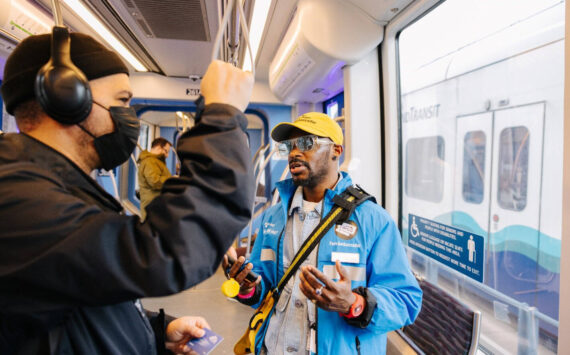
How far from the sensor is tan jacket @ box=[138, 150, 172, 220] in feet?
17.2

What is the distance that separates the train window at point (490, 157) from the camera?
195 centimetres

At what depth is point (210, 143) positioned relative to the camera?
24.5 inches

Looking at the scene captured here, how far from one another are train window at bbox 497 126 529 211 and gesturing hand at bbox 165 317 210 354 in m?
2.64

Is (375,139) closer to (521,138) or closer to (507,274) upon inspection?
(521,138)

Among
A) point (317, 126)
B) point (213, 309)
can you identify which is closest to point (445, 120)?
point (317, 126)

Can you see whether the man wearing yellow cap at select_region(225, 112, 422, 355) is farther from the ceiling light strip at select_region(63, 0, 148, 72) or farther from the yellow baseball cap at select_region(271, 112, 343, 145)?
the ceiling light strip at select_region(63, 0, 148, 72)

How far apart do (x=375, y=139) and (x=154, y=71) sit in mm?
3957

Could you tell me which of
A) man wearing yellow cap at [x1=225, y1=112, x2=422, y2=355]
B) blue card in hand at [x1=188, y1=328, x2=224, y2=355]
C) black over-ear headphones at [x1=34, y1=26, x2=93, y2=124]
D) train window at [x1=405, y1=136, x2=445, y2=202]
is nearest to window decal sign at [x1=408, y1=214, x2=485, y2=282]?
train window at [x1=405, y1=136, x2=445, y2=202]

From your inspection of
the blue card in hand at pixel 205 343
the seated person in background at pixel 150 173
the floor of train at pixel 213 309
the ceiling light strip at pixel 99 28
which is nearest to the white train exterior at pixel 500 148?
the blue card in hand at pixel 205 343

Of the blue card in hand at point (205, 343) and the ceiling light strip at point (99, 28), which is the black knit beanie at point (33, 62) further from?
the ceiling light strip at point (99, 28)

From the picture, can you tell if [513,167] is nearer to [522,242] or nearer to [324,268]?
[522,242]

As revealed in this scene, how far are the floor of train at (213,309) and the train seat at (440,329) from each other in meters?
1.89

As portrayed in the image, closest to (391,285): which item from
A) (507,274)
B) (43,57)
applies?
(43,57)

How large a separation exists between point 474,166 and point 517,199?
439 millimetres
